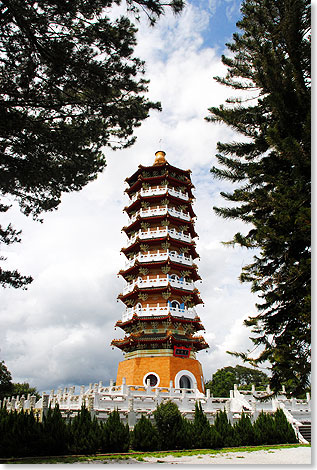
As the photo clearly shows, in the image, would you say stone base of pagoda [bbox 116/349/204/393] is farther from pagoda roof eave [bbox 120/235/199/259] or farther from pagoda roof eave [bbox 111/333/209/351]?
pagoda roof eave [bbox 120/235/199/259]

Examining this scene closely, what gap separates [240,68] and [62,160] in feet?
21.1

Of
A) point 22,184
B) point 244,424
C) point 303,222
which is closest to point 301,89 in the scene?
point 303,222

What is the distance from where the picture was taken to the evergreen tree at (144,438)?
40.4ft

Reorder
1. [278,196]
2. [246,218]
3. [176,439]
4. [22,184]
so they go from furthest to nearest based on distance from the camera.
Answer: [176,439] → [22,184] → [246,218] → [278,196]

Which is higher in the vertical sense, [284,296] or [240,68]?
[240,68]

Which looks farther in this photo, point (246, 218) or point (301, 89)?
point (246, 218)

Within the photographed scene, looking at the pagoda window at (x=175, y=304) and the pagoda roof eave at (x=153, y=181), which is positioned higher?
the pagoda roof eave at (x=153, y=181)

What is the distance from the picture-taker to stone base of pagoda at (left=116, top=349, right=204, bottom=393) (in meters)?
22.2

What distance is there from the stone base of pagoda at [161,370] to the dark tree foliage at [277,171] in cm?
1458

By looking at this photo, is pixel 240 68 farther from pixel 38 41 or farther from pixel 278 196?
pixel 38 41

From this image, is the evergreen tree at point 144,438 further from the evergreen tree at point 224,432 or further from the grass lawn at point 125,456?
the evergreen tree at point 224,432

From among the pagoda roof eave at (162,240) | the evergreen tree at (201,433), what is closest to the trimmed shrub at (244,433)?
the evergreen tree at (201,433)

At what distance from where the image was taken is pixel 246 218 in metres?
10.5

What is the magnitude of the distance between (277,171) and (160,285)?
52.7 feet
